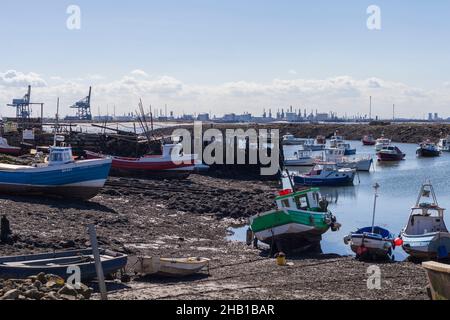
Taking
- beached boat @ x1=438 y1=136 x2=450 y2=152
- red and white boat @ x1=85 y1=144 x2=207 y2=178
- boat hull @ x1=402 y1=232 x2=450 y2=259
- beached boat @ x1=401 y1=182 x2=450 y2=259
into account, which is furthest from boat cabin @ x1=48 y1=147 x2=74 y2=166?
beached boat @ x1=438 y1=136 x2=450 y2=152

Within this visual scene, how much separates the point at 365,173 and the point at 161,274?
50065 millimetres

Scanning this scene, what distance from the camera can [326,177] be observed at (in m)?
55.4

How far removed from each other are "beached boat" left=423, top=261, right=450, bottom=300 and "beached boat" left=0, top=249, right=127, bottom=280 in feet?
25.6

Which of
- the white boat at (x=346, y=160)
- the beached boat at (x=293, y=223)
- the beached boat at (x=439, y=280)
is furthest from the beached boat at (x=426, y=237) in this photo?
the white boat at (x=346, y=160)

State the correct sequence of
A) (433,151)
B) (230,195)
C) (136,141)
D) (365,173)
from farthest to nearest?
1. (433,151)
2. (365,173)
3. (136,141)
4. (230,195)

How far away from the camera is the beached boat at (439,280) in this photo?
13602mm

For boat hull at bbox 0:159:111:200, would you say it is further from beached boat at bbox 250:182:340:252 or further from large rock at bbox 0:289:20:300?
large rock at bbox 0:289:20:300

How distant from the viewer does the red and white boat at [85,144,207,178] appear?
45594 millimetres

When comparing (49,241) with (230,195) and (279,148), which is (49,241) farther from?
(279,148)

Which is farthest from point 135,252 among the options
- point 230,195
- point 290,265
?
point 230,195

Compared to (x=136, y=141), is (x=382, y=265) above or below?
below

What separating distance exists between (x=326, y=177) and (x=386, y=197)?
7.15 metres

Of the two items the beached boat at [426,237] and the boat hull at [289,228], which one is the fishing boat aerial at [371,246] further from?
the boat hull at [289,228]
